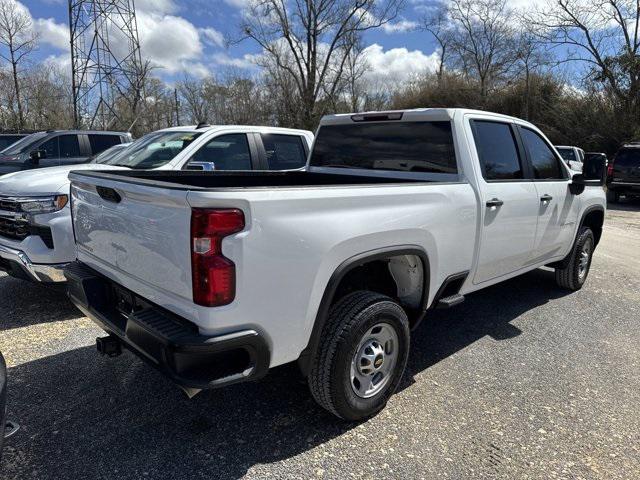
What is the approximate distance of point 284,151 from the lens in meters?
6.86

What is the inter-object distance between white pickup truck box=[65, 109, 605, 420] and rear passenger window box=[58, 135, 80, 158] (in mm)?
7348

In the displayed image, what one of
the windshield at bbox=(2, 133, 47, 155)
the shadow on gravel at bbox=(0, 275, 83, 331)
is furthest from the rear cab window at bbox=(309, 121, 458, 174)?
the windshield at bbox=(2, 133, 47, 155)

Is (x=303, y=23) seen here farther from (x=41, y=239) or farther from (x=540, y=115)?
(x=41, y=239)

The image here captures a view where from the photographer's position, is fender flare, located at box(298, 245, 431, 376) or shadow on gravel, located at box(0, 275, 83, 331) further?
shadow on gravel, located at box(0, 275, 83, 331)

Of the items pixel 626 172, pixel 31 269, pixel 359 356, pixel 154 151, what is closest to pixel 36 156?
pixel 154 151

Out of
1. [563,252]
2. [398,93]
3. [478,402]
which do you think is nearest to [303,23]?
[398,93]

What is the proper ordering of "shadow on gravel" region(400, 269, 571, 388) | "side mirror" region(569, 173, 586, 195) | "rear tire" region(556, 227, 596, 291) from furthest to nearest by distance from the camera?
"rear tire" region(556, 227, 596, 291) < "side mirror" region(569, 173, 586, 195) < "shadow on gravel" region(400, 269, 571, 388)

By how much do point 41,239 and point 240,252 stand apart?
323cm

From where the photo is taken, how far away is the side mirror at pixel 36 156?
9359 mm

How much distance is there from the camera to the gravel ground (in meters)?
2.59

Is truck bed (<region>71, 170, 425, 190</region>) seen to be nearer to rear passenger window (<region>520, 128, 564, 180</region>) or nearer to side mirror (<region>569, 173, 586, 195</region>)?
rear passenger window (<region>520, 128, 564, 180</region>)

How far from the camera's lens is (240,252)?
7.06 ft

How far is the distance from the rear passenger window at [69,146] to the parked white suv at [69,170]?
3850 millimetres

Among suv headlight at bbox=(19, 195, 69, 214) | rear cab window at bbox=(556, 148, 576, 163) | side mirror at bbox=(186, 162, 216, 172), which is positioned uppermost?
rear cab window at bbox=(556, 148, 576, 163)
